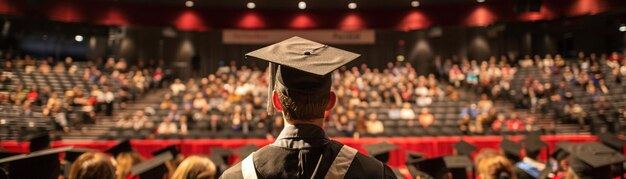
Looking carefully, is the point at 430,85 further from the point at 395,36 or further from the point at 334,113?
the point at 395,36

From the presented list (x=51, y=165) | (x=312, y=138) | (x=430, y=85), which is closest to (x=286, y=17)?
(x=430, y=85)

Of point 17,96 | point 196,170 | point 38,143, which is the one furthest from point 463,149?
point 17,96

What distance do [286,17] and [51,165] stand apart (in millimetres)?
20308

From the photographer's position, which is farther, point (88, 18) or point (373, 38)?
point (373, 38)

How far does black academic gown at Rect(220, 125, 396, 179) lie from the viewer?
148 centimetres

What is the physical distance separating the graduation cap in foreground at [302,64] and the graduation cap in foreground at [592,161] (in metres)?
3.36

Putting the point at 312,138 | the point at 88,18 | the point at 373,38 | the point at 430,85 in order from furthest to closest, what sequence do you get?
1. the point at 373,38
2. the point at 88,18
3. the point at 430,85
4. the point at 312,138

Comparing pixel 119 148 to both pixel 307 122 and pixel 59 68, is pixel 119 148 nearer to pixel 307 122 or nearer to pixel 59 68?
pixel 307 122

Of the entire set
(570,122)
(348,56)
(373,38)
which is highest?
(373,38)

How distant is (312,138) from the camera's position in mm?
1525

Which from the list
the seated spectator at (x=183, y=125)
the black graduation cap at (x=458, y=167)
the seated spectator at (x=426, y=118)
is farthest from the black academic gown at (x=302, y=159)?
the seated spectator at (x=426, y=118)

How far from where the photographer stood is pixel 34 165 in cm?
301

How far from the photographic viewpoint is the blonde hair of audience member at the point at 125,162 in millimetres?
4604

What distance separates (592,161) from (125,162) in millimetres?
4503
